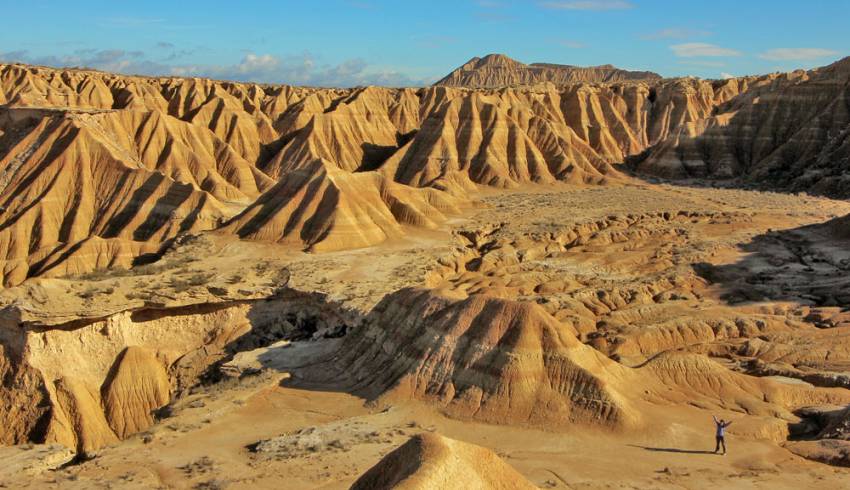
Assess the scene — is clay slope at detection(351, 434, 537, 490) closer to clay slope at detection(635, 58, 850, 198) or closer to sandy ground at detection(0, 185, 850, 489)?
sandy ground at detection(0, 185, 850, 489)

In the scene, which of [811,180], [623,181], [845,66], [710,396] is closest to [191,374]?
[710,396]

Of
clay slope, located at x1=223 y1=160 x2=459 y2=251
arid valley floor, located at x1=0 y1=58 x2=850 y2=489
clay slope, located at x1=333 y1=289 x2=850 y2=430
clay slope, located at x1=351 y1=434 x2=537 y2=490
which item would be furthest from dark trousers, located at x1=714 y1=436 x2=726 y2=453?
clay slope, located at x1=223 y1=160 x2=459 y2=251

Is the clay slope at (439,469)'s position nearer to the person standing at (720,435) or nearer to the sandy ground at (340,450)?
the sandy ground at (340,450)

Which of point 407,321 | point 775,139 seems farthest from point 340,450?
point 775,139

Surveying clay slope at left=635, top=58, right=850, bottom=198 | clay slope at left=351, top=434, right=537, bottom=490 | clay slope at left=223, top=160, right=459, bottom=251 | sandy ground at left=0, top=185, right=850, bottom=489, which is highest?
clay slope at left=635, top=58, right=850, bottom=198

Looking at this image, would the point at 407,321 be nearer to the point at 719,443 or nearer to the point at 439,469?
the point at 719,443

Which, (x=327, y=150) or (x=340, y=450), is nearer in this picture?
(x=340, y=450)

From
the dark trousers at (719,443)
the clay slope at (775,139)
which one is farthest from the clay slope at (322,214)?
the clay slope at (775,139)
